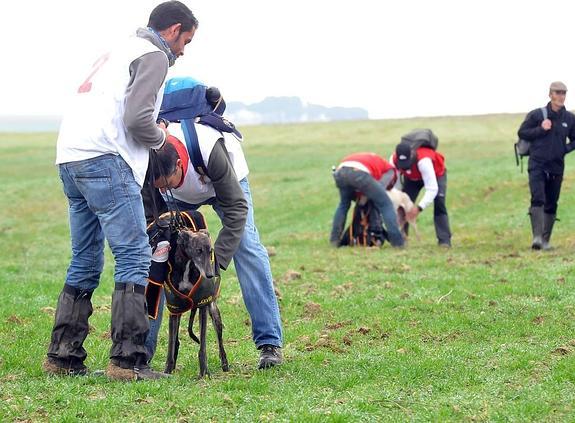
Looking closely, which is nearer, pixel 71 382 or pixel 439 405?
pixel 439 405

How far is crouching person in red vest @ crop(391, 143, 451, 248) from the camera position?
1662 centimetres

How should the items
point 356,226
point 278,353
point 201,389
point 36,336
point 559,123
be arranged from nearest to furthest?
point 201,389 → point 278,353 → point 36,336 → point 559,123 → point 356,226

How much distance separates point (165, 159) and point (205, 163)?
0.29m

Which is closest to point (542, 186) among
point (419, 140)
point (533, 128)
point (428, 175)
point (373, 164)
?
point (533, 128)

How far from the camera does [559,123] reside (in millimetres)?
15461

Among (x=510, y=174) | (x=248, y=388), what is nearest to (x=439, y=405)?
(x=248, y=388)

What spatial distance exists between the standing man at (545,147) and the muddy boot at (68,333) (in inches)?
400

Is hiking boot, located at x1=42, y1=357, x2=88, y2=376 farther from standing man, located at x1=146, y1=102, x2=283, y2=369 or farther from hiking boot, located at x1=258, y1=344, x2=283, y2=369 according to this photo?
hiking boot, located at x1=258, y1=344, x2=283, y2=369

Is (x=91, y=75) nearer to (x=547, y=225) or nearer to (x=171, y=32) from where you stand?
(x=171, y=32)

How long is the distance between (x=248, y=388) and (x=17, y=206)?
22.7 m

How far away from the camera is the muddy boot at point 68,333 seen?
697 centimetres

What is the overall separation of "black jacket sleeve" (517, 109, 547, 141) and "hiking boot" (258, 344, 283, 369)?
9.20 metres

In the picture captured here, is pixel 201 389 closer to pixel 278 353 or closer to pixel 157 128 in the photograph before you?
pixel 278 353

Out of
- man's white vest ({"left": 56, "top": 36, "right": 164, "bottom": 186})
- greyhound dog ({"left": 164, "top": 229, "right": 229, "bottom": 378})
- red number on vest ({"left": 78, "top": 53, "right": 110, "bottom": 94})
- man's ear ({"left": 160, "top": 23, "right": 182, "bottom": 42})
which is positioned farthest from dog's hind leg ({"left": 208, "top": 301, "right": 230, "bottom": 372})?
man's ear ({"left": 160, "top": 23, "right": 182, "bottom": 42})
